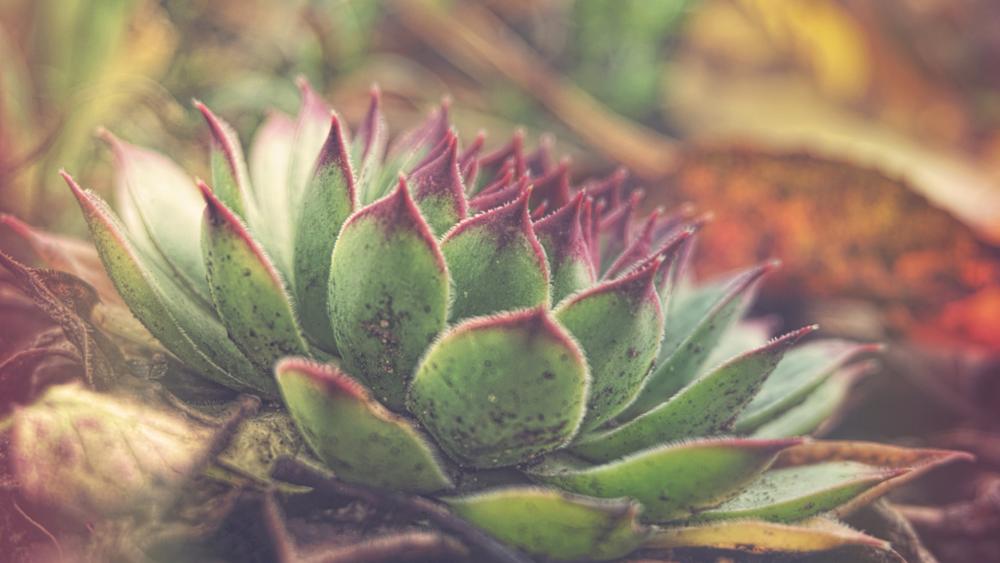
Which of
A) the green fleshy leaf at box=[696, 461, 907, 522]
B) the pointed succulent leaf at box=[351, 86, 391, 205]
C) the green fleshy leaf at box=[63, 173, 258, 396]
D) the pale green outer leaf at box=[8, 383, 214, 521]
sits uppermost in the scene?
the pointed succulent leaf at box=[351, 86, 391, 205]

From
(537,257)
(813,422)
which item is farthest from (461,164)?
(813,422)

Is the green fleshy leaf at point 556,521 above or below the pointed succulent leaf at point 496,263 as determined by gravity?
below

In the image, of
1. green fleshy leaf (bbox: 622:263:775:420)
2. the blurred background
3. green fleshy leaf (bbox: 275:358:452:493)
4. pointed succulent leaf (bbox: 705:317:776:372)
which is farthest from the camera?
the blurred background

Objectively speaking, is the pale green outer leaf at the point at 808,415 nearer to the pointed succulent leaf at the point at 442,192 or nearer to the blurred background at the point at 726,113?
the blurred background at the point at 726,113

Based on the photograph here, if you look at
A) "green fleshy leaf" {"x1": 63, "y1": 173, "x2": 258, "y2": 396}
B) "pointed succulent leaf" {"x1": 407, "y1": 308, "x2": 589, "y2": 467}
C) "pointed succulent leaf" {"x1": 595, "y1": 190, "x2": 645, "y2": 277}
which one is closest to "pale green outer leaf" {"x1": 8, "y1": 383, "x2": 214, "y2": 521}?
"green fleshy leaf" {"x1": 63, "y1": 173, "x2": 258, "y2": 396}

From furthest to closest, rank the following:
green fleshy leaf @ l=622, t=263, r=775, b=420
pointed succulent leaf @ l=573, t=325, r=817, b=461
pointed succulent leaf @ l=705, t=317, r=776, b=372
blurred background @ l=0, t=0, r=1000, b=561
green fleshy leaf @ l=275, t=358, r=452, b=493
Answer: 1. blurred background @ l=0, t=0, r=1000, b=561
2. pointed succulent leaf @ l=705, t=317, r=776, b=372
3. green fleshy leaf @ l=622, t=263, r=775, b=420
4. pointed succulent leaf @ l=573, t=325, r=817, b=461
5. green fleshy leaf @ l=275, t=358, r=452, b=493

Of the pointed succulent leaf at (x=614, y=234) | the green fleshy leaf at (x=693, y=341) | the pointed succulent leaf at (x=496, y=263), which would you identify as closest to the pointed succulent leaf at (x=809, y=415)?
the green fleshy leaf at (x=693, y=341)

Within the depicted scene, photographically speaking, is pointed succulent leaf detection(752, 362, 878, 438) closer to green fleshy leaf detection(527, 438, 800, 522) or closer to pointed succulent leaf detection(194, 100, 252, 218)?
green fleshy leaf detection(527, 438, 800, 522)

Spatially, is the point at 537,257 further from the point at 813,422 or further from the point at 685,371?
the point at 813,422
